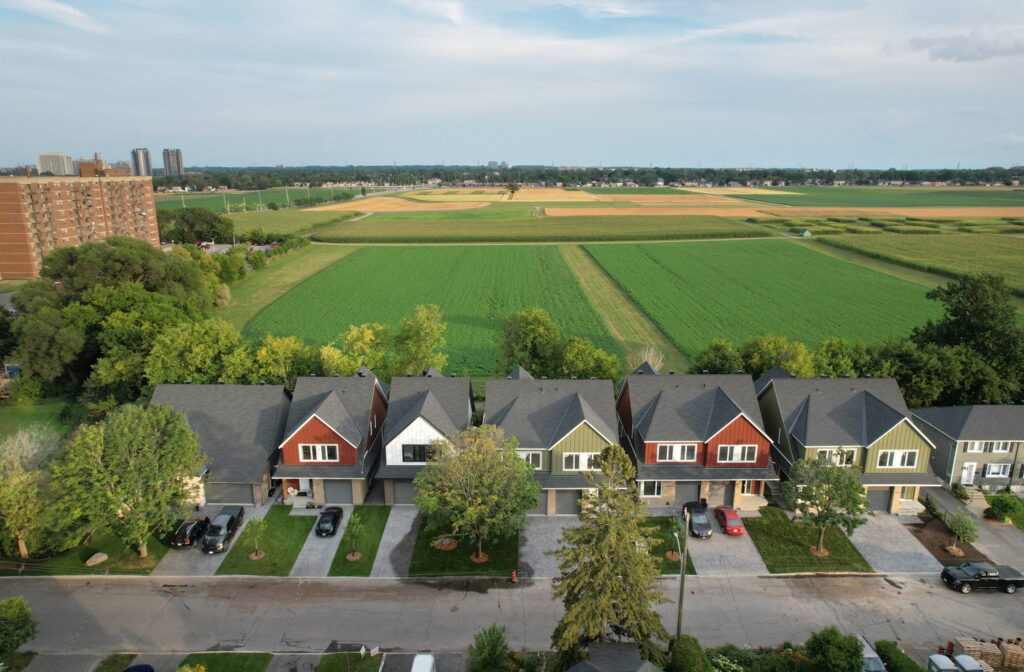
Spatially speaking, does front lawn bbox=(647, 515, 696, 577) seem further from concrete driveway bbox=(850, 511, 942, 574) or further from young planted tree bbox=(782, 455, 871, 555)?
concrete driveway bbox=(850, 511, 942, 574)

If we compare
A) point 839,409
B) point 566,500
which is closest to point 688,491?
point 566,500

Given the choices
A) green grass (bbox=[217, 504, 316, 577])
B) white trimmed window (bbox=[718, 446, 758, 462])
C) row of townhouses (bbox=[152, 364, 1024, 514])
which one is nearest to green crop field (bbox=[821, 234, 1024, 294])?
row of townhouses (bbox=[152, 364, 1024, 514])

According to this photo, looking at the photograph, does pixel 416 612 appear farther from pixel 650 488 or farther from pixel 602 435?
pixel 650 488

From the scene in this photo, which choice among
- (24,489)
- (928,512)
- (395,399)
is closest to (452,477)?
(395,399)

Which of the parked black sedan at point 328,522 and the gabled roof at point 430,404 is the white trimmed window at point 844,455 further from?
the parked black sedan at point 328,522

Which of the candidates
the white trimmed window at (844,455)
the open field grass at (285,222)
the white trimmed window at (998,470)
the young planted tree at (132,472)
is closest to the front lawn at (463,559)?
the young planted tree at (132,472)
